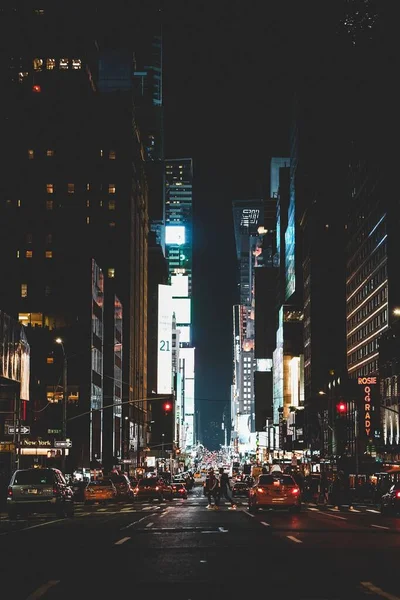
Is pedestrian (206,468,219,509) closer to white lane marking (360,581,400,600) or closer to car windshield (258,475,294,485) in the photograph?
car windshield (258,475,294,485)

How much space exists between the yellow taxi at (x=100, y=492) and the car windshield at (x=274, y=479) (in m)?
17.8

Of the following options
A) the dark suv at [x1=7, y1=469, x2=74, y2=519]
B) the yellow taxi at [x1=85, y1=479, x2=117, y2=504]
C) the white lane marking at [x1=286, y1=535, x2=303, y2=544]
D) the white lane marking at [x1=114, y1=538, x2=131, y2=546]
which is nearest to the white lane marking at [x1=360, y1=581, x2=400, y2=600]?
the white lane marking at [x1=286, y1=535, x2=303, y2=544]

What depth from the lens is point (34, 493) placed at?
34.7 meters

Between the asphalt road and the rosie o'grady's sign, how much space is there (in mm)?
77564

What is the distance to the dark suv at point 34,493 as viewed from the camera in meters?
34.7

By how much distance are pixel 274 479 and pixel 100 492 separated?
60.8 ft

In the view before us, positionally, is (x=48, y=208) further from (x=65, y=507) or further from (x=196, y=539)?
(x=196, y=539)

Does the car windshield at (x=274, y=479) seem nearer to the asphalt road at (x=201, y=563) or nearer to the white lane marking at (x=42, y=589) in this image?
the asphalt road at (x=201, y=563)

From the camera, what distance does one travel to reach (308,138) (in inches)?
7648

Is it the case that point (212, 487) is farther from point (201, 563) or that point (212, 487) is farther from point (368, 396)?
point (368, 396)

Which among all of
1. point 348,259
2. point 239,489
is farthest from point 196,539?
point 348,259

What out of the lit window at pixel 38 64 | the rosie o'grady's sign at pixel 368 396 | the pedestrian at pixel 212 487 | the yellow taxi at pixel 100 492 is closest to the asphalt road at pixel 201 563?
the pedestrian at pixel 212 487

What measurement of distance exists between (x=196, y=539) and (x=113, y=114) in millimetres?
153020

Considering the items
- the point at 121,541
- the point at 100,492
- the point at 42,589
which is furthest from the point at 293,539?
the point at 100,492
